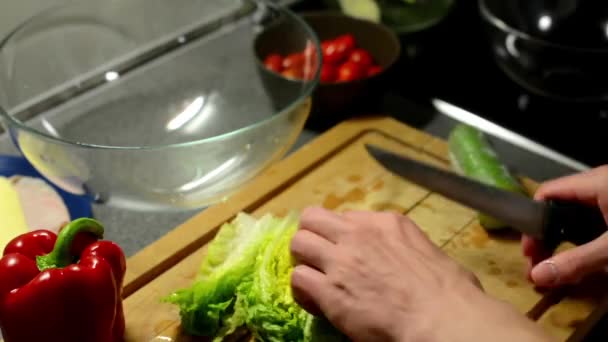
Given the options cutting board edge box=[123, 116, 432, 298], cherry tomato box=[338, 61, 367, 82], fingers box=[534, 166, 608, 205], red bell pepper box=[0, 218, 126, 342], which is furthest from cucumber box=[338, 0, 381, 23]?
red bell pepper box=[0, 218, 126, 342]

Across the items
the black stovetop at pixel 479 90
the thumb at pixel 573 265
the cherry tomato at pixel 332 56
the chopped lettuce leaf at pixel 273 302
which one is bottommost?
the black stovetop at pixel 479 90

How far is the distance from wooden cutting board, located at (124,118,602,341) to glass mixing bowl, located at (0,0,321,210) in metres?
0.06

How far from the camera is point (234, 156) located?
3.94 feet

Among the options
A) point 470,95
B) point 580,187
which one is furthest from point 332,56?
point 580,187

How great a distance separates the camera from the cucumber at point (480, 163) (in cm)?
127

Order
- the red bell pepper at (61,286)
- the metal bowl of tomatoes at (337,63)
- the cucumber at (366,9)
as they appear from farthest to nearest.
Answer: the cucumber at (366,9) < the metal bowl of tomatoes at (337,63) < the red bell pepper at (61,286)

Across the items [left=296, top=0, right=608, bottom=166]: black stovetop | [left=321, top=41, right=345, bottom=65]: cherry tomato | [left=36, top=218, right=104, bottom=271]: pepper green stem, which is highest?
[left=36, top=218, right=104, bottom=271]: pepper green stem

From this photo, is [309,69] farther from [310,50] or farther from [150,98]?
[150,98]

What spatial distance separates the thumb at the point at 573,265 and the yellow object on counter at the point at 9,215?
817mm

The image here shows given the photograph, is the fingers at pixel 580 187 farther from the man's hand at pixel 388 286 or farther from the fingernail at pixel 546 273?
the man's hand at pixel 388 286

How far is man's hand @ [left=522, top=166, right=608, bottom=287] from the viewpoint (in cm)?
106

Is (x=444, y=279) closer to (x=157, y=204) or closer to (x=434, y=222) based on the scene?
(x=434, y=222)

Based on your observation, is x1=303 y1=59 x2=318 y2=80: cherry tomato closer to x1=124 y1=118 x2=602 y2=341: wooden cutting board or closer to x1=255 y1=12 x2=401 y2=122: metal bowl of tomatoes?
x1=255 y1=12 x2=401 y2=122: metal bowl of tomatoes

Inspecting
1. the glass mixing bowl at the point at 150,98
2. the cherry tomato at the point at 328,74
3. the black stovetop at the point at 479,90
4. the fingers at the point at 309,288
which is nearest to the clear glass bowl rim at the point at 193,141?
the glass mixing bowl at the point at 150,98
